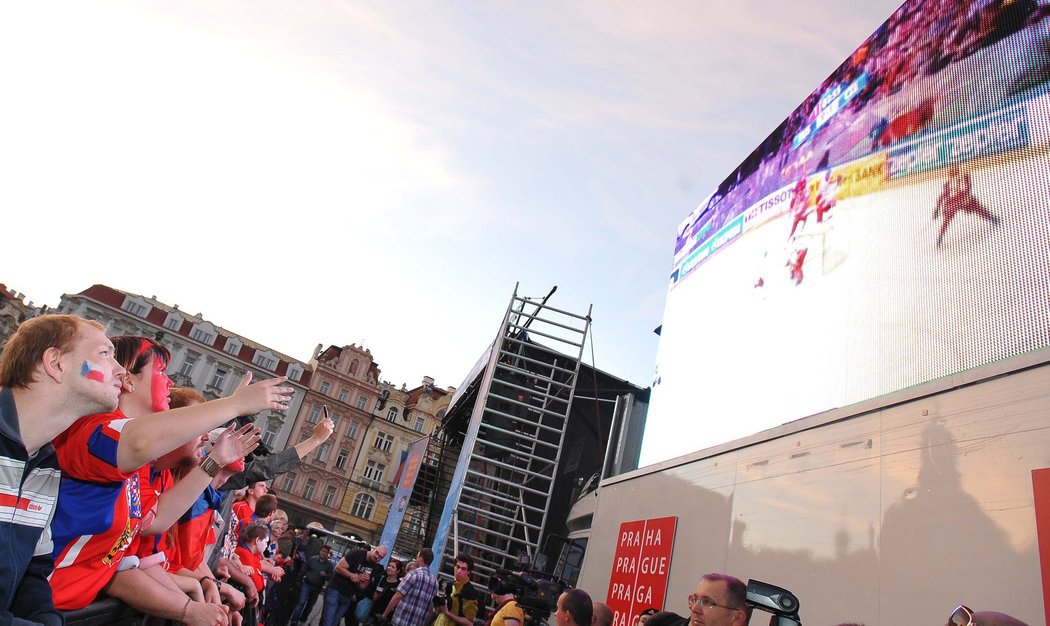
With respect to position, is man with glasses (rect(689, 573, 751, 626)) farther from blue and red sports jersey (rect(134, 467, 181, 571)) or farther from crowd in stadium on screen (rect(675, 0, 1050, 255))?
crowd in stadium on screen (rect(675, 0, 1050, 255))

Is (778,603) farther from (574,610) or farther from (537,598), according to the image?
(537,598)

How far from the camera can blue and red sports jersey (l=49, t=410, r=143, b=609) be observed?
6.11 ft

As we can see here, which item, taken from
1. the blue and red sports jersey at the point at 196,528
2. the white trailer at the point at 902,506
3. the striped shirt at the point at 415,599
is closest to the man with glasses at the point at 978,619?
the white trailer at the point at 902,506

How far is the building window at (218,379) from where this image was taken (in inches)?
1737

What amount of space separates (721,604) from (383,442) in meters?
45.7

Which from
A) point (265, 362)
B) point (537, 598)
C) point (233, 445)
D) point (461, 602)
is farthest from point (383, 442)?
point (233, 445)

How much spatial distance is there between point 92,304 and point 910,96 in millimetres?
48626

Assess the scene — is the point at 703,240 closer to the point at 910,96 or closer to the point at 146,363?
the point at 910,96

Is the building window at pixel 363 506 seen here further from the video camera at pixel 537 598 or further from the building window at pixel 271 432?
the video camera at pixel 537 598

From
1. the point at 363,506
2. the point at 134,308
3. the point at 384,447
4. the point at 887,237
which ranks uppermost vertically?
the point at 134,308

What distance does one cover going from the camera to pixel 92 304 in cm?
4169

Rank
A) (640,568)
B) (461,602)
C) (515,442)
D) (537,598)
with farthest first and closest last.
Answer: (515,442) → (461,602) → (537,598) → (640,568)

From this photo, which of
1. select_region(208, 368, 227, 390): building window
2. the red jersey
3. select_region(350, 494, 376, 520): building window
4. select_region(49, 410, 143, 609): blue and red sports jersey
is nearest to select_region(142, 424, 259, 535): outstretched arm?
select_region(49, 410, 143, 609): blue and red sports jersey

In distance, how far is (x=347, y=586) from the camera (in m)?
8.66
